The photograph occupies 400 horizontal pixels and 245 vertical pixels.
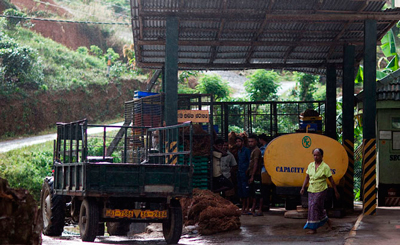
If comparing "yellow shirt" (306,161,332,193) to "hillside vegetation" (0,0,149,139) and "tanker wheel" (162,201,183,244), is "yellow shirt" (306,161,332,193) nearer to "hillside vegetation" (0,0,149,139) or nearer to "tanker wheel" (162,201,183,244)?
"tanker wheel" (162,201,183,244)

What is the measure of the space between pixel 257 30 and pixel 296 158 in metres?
4.28

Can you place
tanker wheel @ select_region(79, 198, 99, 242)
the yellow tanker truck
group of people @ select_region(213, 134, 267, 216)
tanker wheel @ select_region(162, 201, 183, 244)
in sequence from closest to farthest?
tanker wheel @ select_region(79, 198, 99, 242)
tanker wheel @ select_region(162, 201, 183, 244)
the yellow tanker truck
group of people @ select_region(213, 134, 267, 216)

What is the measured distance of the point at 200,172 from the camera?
563 inches

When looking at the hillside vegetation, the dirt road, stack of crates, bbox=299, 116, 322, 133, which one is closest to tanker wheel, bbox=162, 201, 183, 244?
stack of crates, bbox=299, 116, 322, 133

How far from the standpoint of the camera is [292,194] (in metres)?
12.6

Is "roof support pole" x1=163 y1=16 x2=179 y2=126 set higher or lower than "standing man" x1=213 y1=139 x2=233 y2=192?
higher

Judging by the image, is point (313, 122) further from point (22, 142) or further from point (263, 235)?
point (22, 142)

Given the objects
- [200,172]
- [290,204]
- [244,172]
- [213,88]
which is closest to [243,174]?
[244,172]

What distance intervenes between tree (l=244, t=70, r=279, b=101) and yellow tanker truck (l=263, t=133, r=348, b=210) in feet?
59.6

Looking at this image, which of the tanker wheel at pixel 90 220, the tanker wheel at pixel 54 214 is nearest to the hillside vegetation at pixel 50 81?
the tanker wheel at pixel 54 214

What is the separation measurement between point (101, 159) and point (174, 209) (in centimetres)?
313

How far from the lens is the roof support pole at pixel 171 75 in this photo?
1345 centimetres

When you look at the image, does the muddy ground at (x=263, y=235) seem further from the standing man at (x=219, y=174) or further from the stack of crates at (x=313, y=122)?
the stack of crates at (x=313, y=122)

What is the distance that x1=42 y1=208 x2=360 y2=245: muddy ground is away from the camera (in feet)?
33.3
